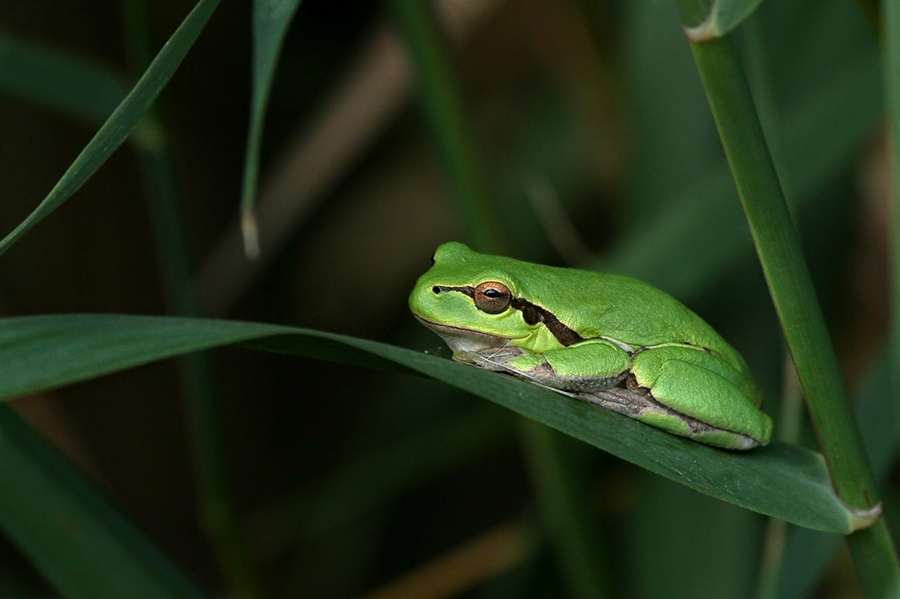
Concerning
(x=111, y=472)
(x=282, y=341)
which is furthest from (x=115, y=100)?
(x=111, y=472)

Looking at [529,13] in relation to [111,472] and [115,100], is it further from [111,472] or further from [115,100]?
[111,472]

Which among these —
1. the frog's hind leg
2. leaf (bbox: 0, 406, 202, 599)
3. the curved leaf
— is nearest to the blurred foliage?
the frog's hind leg

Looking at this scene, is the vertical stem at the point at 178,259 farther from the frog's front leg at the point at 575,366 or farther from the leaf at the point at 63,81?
the frog's front leg at the point at 575,366

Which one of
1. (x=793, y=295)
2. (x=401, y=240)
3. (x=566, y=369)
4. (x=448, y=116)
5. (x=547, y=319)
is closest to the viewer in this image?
(x=793, y=295)

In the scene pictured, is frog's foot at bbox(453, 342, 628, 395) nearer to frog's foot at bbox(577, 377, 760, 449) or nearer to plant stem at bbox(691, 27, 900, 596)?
frog's foot at bbox(577, 377, 760, 449)

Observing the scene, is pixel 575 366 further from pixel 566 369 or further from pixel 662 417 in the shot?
pixel 662 417

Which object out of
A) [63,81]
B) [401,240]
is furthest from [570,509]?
[401,240]

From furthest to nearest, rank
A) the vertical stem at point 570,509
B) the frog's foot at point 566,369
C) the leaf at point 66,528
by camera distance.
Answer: the vertical stem at point 570,509, the frog's foot at point 566,369, the leaf at point 66,528

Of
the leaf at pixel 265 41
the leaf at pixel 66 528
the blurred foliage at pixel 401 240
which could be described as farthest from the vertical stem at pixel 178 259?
the leaf at pixel 265 41
